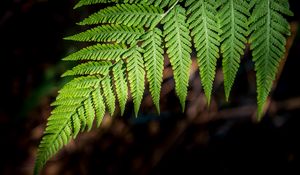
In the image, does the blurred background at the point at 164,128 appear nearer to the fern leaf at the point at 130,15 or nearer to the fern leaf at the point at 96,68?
the fern leaf at the point at 130,15

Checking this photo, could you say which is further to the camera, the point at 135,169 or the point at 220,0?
the point at 135,169

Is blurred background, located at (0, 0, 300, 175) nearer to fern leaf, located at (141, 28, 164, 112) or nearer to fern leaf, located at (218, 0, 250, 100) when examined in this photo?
fern leaf, located at (218, 0, 250, 100)

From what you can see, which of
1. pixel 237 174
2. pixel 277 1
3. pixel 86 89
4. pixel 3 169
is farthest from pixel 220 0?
pixel 3 169

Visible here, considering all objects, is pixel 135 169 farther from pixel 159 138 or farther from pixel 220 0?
pixel 220 0

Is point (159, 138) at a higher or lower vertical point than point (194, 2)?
lower

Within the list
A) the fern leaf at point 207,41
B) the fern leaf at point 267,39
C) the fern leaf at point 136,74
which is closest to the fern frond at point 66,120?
the fern leaf at point 136,74

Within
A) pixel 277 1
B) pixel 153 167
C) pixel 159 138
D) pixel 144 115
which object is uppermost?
pixel 277 1
